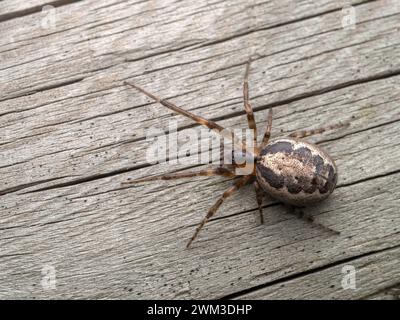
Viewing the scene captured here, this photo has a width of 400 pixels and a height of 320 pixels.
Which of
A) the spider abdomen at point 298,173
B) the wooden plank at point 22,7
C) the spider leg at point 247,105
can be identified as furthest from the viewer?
the wooden plank at point 22,7

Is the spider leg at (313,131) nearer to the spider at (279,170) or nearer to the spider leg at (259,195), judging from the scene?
the spider at (279,170)

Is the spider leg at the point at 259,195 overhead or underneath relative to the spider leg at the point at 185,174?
underneath

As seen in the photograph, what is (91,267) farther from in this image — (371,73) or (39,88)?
(371,73)

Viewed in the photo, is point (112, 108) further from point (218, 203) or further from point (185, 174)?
point (218, 203)

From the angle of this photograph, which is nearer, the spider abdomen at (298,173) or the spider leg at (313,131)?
the spider abdomen at (298,173)

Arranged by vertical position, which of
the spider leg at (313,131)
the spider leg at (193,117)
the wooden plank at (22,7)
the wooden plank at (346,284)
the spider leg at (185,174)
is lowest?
the wooden plank at (346,284)

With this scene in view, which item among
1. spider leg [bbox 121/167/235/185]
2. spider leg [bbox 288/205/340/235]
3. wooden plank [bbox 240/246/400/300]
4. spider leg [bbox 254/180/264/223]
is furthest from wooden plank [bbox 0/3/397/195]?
wooden plank [bbox 240/246/400/300]

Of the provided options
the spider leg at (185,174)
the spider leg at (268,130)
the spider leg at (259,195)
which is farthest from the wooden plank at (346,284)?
the spider leg at (268,130)

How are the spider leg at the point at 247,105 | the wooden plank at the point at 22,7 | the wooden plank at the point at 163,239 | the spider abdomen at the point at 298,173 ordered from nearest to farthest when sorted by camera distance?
the spider abdomen at the point at 298,173 → the wooden plank at the point at 163,239 → the spider leg at the point at 247,105 → the wooden plank at the point at 22,7
